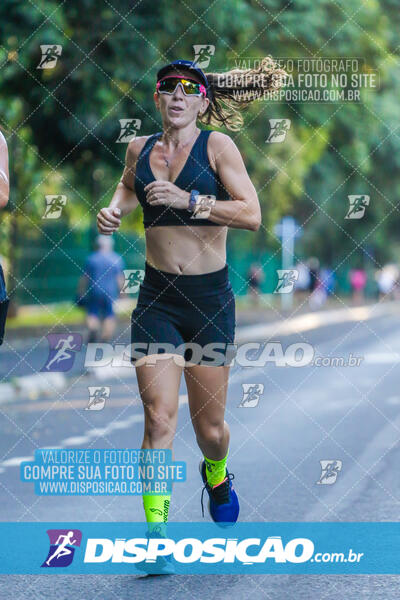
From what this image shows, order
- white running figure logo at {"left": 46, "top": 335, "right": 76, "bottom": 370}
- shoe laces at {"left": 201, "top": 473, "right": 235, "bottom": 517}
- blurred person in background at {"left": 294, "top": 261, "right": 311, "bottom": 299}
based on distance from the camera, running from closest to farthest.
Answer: shoe laces at {"left": 201, "top": 473, "right": 235, "bottom": 517}
white running figure logo at {"left": 46, "top": 335, "right": 76, "bottom": 370}
blurred person in background at {"left": 294, "top": 261, "right": 311, "bottom": 299}

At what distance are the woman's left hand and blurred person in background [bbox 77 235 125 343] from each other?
10.5 m

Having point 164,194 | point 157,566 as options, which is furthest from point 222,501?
point 164,194

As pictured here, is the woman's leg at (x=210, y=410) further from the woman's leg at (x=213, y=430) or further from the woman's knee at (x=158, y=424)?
the woman's knee at (x=158, y=424)

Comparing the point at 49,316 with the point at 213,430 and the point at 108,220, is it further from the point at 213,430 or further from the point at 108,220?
the point at 108,220

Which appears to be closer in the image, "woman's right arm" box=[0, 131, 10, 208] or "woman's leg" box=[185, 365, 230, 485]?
"woman's right arm" box=[0, 131, 10, 208]

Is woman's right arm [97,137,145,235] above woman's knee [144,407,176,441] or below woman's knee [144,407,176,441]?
above

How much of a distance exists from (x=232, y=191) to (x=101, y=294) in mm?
10710

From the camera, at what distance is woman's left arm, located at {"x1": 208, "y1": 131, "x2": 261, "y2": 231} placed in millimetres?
5164

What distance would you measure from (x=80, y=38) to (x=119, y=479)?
1056 cm

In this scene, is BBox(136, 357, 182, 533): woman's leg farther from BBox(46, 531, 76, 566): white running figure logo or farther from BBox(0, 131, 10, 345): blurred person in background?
BBox(0, 131, 10, 345): blurred person in background

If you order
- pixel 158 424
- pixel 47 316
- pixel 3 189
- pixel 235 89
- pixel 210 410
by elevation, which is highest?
pixel 235 89

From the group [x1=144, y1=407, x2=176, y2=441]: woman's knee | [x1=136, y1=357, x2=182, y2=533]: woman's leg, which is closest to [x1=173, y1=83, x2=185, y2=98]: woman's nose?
[x1=136, y1=357, x2=182, y2=533]: woman's leg

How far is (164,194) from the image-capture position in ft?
16.3

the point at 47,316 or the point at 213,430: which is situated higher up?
the point at 213,430
